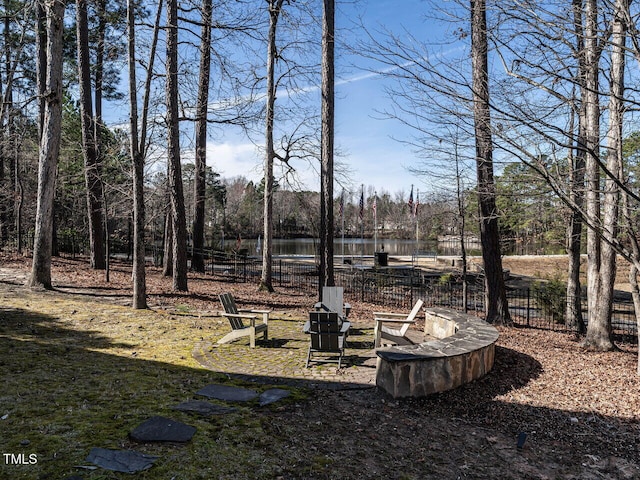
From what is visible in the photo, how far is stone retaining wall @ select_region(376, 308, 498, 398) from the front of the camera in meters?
5.11

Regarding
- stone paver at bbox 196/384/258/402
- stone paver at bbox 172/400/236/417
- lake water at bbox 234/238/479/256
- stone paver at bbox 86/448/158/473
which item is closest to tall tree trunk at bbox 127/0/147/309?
stone paver at bbox 196/384/258/402

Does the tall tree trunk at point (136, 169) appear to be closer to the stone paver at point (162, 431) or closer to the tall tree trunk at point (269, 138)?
the tall tree trunk at point (269, 138)

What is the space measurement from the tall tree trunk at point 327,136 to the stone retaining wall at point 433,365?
5.79 m

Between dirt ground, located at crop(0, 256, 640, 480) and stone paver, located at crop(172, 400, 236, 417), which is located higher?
stone paver, located at crop(172, 400, 236, 417)

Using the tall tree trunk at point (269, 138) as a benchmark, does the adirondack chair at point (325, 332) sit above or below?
below

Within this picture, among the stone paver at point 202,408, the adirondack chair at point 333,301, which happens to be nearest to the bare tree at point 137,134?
the adirondack chair at point 333,301

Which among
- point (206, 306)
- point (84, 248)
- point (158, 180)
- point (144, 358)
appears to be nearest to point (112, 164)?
point (158, 180)

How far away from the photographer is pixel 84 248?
22.6 metres

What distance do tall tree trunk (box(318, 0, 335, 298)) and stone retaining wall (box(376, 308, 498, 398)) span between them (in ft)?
19.0

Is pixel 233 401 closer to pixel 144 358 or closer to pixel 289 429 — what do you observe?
pixel 289 429

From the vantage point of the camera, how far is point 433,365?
5.24 m

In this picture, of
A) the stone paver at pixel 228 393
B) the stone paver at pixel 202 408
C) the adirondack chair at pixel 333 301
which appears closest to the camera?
the stone paver at pixel 202 408

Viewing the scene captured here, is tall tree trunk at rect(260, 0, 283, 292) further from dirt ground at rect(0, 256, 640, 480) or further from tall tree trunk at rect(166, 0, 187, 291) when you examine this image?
dirt ground at rect(0, 256, 640, 480)

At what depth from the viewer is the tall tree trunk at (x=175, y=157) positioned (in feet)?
Answer: 39.6
